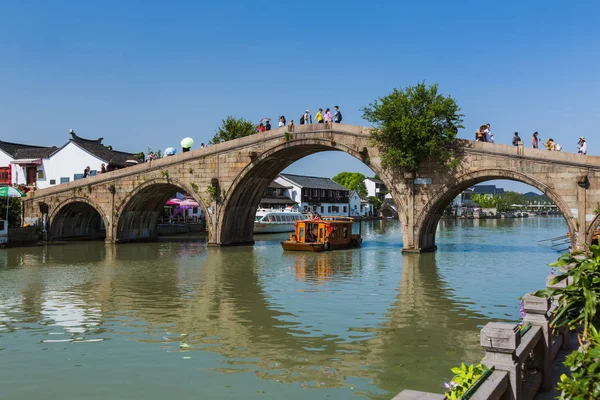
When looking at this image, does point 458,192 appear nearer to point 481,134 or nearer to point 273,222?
point 481,134

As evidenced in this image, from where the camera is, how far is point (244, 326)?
37.2 ft

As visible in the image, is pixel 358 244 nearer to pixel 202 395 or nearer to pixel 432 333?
pixel 432 333

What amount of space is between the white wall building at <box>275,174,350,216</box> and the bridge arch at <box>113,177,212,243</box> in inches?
1215

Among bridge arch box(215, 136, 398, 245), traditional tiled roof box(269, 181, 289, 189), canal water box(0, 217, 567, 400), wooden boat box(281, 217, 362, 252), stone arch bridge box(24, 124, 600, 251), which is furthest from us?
traditional tiled roof box(269, 181, 289, 189)

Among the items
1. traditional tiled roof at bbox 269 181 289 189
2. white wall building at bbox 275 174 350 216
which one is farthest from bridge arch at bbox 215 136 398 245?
white wall building at bbox 275 174 350 216

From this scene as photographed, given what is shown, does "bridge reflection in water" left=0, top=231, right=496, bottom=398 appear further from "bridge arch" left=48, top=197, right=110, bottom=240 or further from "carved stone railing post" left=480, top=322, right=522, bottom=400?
"bridge arch" left=48, top=197, right=110, bottom=240

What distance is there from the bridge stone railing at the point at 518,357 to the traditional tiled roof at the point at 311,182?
5979 centimetres

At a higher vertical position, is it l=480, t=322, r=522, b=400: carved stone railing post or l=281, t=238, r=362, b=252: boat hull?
l=480, t=322, r=522, b=400: carved stone railing post

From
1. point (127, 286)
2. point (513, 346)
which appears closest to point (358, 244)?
point (127, 286)

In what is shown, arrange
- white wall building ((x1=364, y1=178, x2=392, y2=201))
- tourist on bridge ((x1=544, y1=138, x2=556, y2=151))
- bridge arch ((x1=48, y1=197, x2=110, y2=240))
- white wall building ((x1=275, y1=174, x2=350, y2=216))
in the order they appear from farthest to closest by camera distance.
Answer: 1. white wall building ((x1=364, y1=178, x2=392, y2=201))
2. white wall building ((x1=275, y1=174, x2=350, y2=216))
3. bridge arch ((x1=48, y1=197, x2=110, y2=240))
4. tourist on bridge ((x1=544, y1=138, x2=556, y2=151))

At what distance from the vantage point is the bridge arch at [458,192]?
2188 cm

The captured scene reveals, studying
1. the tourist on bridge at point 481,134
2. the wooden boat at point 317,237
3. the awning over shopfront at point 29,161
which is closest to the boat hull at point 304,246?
the wooden boat at point 317,237

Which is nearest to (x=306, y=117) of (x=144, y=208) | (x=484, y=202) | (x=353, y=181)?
(x=144, y=208)

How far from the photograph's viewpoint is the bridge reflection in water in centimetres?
862
